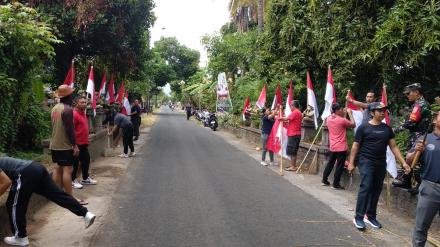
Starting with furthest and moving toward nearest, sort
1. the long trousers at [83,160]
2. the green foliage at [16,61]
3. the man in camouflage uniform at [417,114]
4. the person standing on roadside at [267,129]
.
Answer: the person standing on roadside at [267,129] → the long trousers at [83,160] → the green foliage at [16,61] → the man in camouflage uniform at [417,114]

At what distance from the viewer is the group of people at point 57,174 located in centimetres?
514

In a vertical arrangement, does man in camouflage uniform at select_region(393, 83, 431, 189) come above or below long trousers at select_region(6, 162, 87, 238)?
above

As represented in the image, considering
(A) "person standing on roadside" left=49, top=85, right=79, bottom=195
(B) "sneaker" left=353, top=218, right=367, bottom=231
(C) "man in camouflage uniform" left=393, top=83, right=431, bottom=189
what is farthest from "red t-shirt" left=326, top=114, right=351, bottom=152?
(A) "person standing on roadside" left=49, top=85, right=79, bottom=195

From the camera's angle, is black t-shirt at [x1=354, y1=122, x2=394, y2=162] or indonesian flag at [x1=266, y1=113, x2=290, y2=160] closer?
black t-shirt at [x1=354, y1=122, x2=394, y2=162]

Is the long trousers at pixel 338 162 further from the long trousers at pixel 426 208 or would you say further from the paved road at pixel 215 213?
the long trousers at pixel 426 208

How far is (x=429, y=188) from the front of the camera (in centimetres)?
495

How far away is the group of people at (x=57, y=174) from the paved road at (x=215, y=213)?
74cm

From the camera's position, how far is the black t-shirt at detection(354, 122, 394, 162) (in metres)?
6.41

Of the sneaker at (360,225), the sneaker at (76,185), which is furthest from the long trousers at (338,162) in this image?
the sneaker at (76,185)

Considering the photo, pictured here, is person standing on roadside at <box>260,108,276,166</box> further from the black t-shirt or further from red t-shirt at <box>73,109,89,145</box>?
the black t-shirt

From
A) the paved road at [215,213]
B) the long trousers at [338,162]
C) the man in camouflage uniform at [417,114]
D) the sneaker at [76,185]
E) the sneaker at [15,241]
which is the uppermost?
the man in camouflage uniform at [417,114]

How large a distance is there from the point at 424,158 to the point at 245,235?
2403 millimetres

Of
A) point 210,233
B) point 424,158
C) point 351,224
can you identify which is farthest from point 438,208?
point 210,233

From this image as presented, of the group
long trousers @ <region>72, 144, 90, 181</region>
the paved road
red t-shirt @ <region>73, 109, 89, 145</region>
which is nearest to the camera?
the paved road
